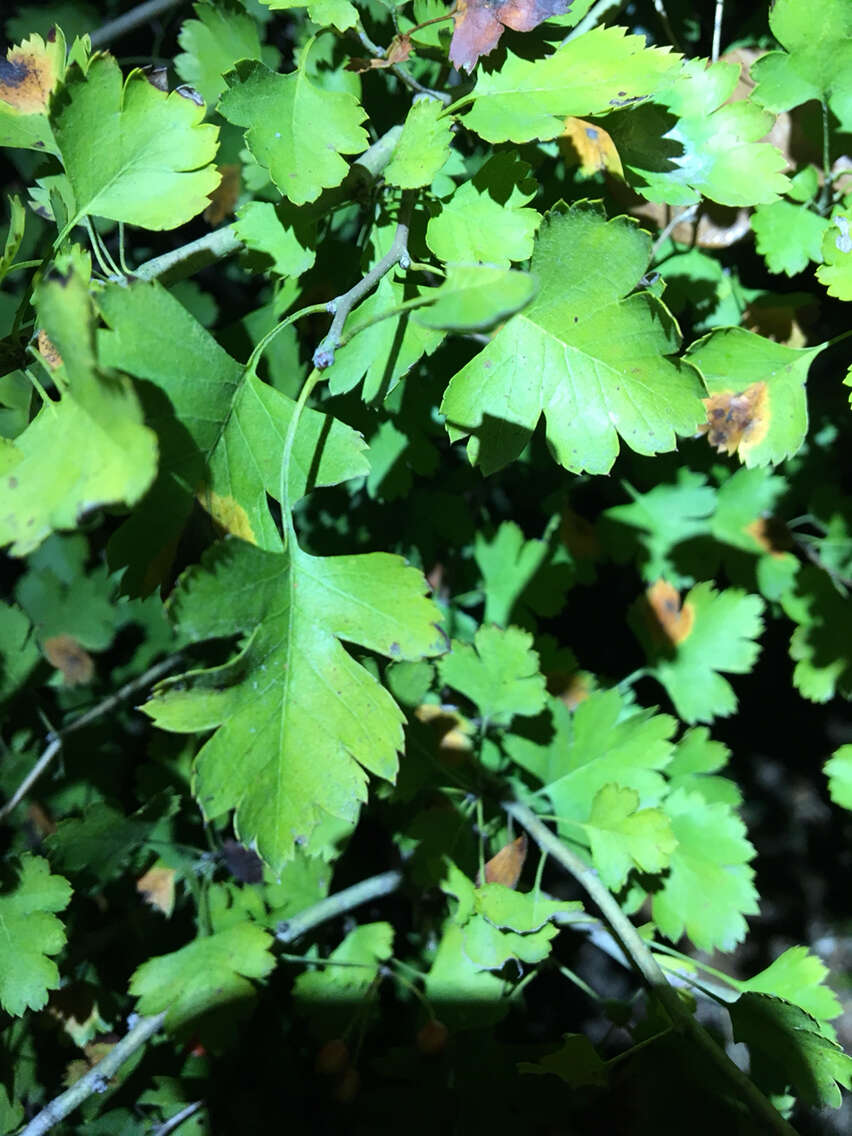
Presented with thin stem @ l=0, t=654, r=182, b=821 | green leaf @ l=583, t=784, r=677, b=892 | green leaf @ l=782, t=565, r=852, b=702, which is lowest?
green leaf @ l=782, t=565, r=852, b=702

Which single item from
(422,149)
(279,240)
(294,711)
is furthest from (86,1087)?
(422,149)

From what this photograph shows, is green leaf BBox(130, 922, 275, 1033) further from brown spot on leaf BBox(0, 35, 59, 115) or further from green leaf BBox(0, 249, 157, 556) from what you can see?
brown spot on leaf BBox(0, 35, 59, 115)

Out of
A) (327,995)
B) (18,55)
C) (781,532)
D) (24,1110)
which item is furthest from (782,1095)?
(18,55)

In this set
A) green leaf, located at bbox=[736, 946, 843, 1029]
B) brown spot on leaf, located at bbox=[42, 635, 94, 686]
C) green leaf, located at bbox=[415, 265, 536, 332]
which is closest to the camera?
green leaf, located at bbox=[415, 265, 536, 332]

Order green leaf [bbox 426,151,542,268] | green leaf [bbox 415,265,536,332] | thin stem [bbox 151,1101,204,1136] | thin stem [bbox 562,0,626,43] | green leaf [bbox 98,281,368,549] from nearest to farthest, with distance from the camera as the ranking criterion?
green leaf [bbox 415,265,536,332] < green leaf [bbox 98,281,368,549] < green leaf [bbox 426,151,542,268] < thin stem [bbox 562,0,626,43] < thin stem [bbox 151,1101,204,1136]

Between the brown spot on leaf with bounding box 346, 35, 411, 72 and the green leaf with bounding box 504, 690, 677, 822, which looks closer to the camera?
the brown spot on leaf with bounding box 346, 35, 411, 72

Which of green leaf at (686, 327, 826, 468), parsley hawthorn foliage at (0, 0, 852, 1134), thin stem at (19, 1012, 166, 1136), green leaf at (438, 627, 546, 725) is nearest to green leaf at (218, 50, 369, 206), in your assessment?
parsley hawthorn foliage at (0, 0, 852, 1134)
